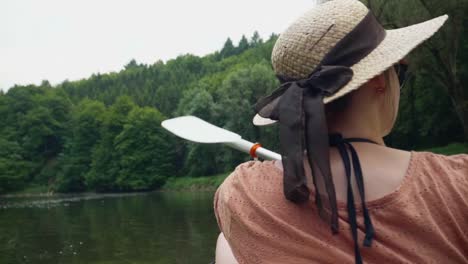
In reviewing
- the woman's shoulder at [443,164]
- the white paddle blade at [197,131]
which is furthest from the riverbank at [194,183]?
the woman's shoulder at [443,164]

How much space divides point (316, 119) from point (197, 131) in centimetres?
226

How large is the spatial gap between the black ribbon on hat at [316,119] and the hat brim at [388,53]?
0.04ft

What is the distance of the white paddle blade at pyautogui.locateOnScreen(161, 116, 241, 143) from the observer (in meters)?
3.12

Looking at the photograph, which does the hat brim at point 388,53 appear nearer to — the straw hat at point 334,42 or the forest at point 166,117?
the straw hat at point 334,42

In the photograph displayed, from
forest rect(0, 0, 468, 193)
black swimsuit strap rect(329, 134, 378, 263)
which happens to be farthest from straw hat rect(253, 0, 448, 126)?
forest rect(0, 0, 468, 193)

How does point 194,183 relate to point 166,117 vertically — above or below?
below

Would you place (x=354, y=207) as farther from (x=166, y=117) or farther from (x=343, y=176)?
(x=166, y=117)

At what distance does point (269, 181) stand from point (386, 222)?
253 millimetres

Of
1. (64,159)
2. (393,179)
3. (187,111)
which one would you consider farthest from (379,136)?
(64,159)

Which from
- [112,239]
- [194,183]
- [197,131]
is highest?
[197,131]

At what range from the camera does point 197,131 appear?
10.8 feet

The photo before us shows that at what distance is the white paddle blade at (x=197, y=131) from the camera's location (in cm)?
312

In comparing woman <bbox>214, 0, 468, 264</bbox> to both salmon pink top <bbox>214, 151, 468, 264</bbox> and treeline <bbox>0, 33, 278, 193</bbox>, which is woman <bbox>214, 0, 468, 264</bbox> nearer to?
salmon pink top <bbox>214, 151, 468, 264</bbox>

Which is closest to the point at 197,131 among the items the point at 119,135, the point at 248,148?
the point at 248,148
